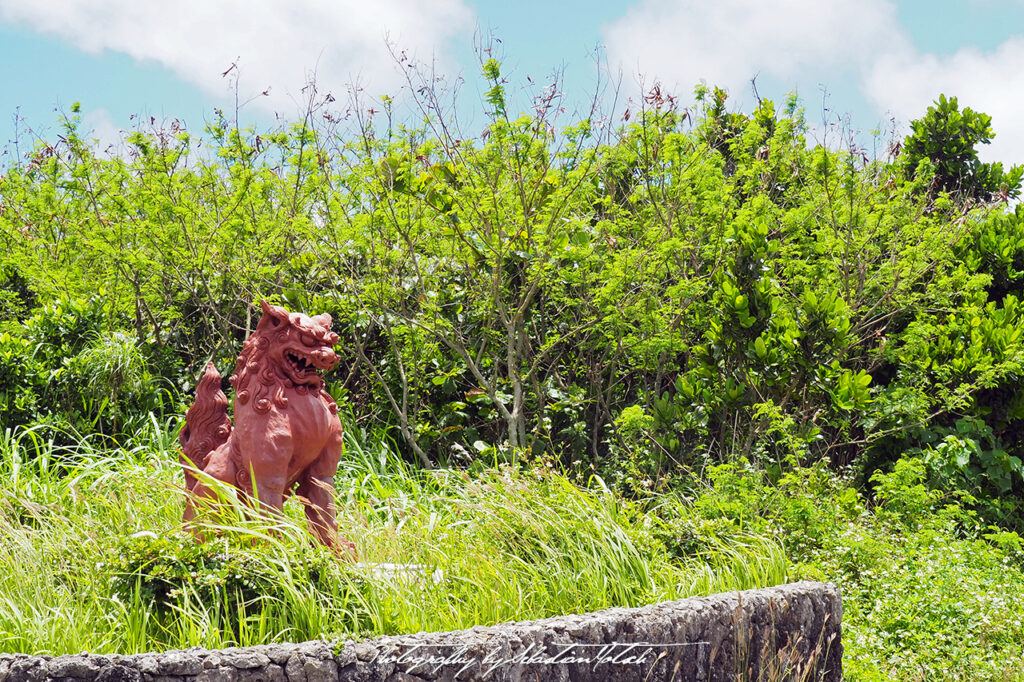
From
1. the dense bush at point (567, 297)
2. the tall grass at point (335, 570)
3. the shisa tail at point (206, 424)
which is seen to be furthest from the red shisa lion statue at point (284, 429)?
the dense bush at point (567, 297)

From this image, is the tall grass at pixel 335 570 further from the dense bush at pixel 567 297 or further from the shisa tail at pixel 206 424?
the dense bush at pixel 567 297

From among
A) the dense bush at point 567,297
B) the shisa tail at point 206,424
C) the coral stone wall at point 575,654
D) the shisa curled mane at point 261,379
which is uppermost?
the dense bush at point 567,297

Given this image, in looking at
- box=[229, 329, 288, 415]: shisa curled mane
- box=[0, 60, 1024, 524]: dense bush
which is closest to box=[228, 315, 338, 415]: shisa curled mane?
box=[229, 329, 288, 415]: shisa curled mane

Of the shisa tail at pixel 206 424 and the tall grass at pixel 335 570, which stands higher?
the shisa tail at pixel 206 424

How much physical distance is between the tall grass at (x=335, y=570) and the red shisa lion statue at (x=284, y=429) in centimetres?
15

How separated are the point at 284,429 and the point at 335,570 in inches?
34.2

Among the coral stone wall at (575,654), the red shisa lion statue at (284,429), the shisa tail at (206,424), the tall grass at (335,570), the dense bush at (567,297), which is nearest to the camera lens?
the coral stone wall at (575,654)

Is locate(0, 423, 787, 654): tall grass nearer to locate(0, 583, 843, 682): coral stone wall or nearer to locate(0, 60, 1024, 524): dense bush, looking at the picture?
locate(0, 583, 843, 682): coral stone wall

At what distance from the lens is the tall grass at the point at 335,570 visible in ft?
12.6

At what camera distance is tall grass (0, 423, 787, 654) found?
12.6 ft

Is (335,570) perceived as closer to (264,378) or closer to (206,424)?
(264,378)

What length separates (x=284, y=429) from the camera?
464 centimetres

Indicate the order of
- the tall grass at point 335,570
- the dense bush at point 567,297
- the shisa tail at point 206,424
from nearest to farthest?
the tall grass at point 335,570
the shisa tail at point 206,424
the dense bush at point 567,297

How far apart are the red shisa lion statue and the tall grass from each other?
15 centimetres
